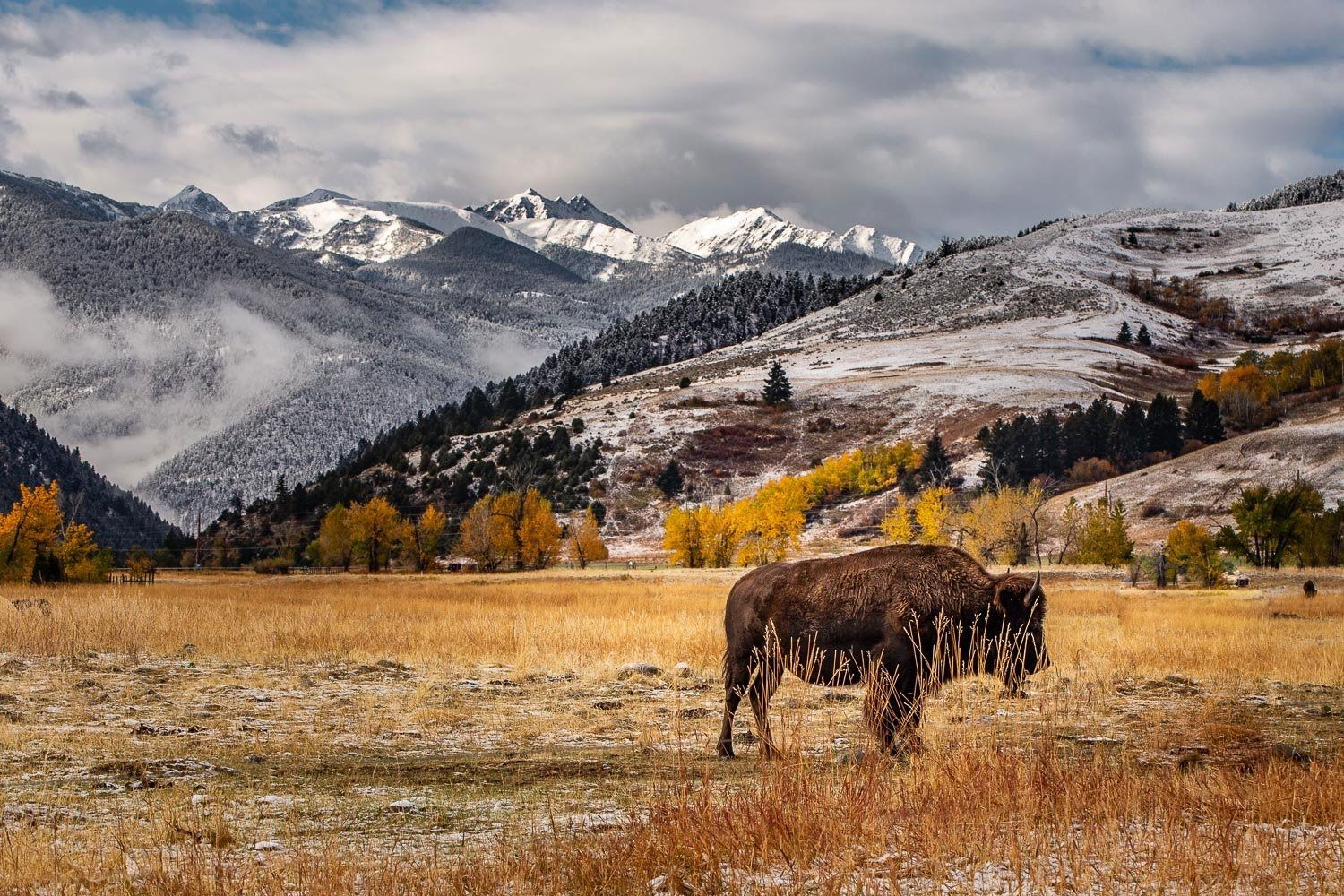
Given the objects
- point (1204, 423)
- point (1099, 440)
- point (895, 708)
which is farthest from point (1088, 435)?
point (895, 708)

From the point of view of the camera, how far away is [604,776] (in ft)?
34.0

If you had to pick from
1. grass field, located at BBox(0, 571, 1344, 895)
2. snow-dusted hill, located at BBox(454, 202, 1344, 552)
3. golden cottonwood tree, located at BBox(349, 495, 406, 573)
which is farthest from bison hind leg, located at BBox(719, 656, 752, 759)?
snow-dusted hill, located at BBox(454, 202, 1344, 552)

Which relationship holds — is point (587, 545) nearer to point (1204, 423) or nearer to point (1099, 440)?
point (1099, 440)

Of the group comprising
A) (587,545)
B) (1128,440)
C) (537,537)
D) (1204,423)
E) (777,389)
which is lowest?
(587,545)

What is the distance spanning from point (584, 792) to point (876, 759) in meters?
2.50

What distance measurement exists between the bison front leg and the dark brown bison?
0.03 m

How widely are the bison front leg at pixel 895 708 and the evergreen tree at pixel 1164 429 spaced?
122185mm

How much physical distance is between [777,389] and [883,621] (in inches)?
6176

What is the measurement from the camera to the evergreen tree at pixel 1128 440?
121 metres

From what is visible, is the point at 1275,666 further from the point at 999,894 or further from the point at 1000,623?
the point at 999,894

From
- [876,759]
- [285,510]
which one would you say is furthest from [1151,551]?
[285,510]

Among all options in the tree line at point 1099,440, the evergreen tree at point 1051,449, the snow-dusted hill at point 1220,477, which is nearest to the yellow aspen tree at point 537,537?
the snow-dusted hill at point 1220,477

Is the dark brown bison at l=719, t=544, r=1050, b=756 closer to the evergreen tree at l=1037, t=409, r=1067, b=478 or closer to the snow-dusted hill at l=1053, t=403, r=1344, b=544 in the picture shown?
the snow-dusted hill at l=1053, t=403, r=1344, b=544

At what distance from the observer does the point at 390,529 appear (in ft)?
347
